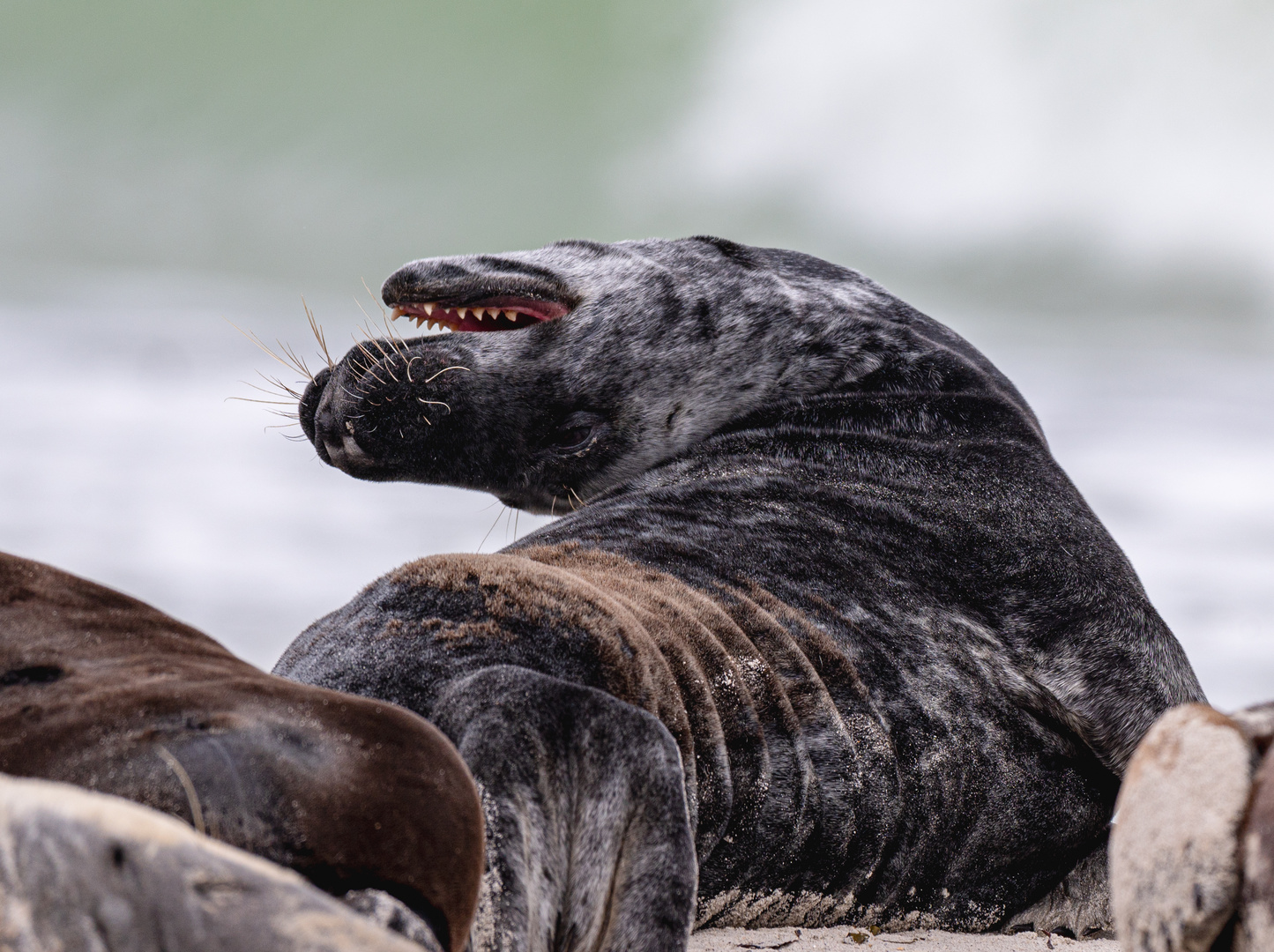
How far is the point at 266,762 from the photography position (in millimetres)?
1998

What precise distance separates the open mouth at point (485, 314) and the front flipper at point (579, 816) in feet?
10.1

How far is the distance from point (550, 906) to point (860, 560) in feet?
6.89

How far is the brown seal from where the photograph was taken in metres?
1.95

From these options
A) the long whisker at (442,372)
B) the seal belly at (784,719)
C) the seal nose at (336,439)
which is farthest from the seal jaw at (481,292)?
the seal belly at (784,719)

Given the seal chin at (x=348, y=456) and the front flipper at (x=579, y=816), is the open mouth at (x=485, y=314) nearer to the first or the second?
the seal chin at (x=348, y=456)

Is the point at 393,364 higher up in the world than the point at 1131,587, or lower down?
higher up

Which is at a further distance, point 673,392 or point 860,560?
point 673,392

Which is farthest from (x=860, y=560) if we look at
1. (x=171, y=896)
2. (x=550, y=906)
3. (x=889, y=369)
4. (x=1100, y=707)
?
(x=171, y=896)

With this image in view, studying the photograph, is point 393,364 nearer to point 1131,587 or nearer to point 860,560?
point 860,560

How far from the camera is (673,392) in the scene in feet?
18.3

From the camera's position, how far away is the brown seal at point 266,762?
1949 mm

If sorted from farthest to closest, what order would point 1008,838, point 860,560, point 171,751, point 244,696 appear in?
A: point 860,560, point 1008,838, point 244,696, point 171,751

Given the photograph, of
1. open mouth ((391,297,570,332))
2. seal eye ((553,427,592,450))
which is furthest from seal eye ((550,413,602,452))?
open mouth ((391,297,570,332))

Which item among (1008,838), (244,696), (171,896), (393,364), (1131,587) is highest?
(393,364)
